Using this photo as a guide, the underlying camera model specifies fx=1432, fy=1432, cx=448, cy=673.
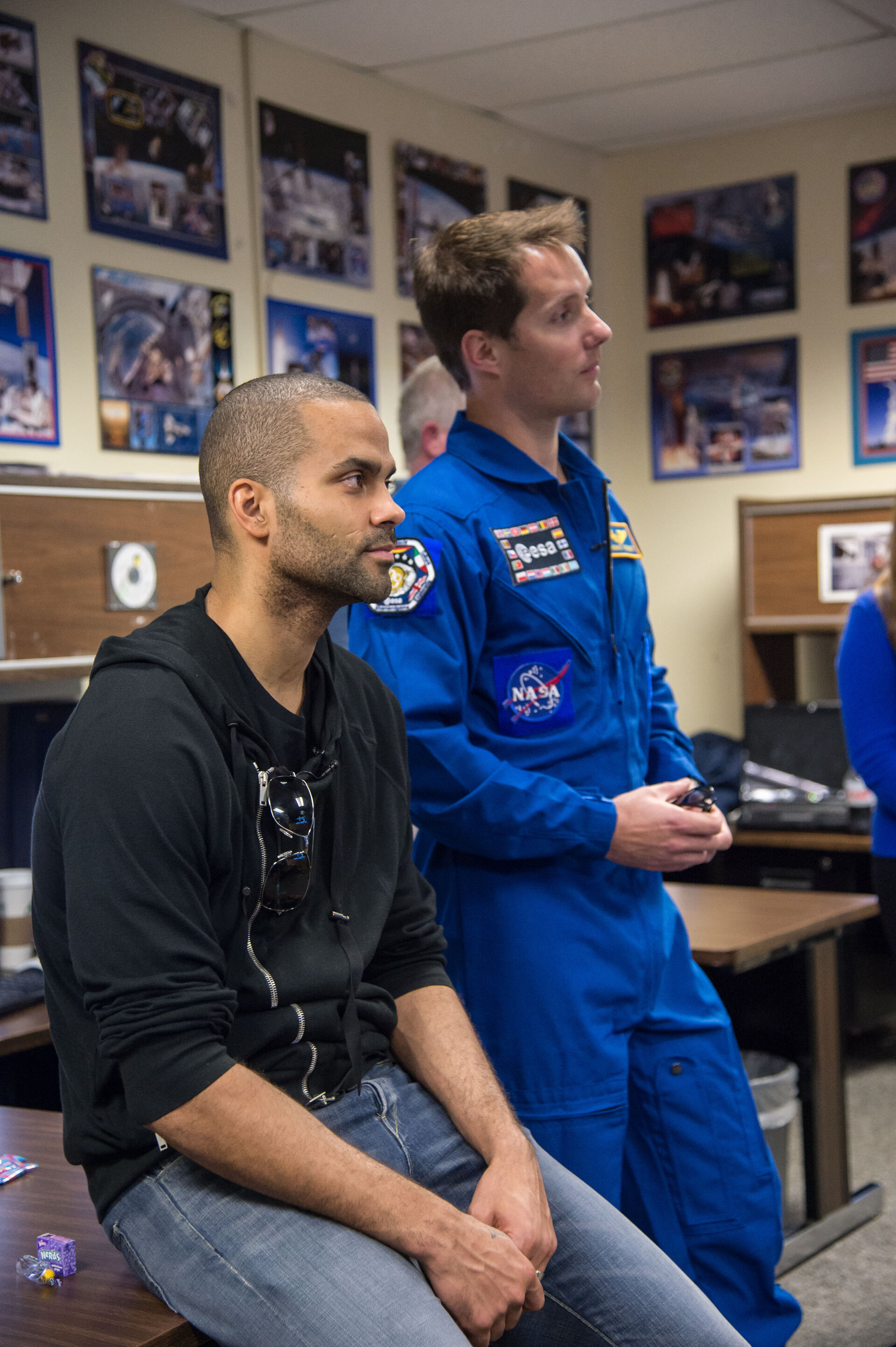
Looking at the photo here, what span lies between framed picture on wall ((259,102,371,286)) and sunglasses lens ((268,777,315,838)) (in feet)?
8.95

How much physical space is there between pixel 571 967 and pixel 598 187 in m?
3.87

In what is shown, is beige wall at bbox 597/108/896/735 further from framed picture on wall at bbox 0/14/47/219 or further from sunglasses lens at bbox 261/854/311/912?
sunglasses lens at bbox 261/854/311/912

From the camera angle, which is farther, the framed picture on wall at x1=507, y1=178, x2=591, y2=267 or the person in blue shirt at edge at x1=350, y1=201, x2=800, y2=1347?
the framed picture on wall at x1=507, y1=178, x2=591, y2=267

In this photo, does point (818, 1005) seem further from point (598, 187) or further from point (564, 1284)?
point (598, 187)

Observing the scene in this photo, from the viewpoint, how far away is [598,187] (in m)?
4.95

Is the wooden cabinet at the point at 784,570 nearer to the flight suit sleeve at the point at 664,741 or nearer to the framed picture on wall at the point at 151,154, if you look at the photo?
the framed picture on wall at the point at 151,154

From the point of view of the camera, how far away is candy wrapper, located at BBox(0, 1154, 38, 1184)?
1428 mm

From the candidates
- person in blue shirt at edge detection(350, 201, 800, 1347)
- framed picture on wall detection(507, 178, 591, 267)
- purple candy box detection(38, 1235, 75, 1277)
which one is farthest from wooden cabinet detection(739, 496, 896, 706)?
purple candy box detection(38, 1235, 75, 1277)

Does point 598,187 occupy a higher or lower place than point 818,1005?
higher

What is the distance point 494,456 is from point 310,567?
20.6 inches

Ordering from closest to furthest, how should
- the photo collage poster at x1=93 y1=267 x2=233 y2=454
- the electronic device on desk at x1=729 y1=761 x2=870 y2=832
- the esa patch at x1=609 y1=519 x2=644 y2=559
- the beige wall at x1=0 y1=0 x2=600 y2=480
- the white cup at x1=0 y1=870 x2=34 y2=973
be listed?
1. the esa patch at x1=609 y1=519 x2=644 y2=559
2. the white cup at x1=0 y1=870 x2=34 y2=973
3. the beige wall at x1=0 y1=0 x2=600 y2=480
4. the photo collage poster at x1=93 y1=267 x2=233 y2=454
5. the electronic device on desk at x1=729 y1=761 x2=870 y2=832

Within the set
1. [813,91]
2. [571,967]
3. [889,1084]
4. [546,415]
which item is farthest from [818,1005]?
[813,91]

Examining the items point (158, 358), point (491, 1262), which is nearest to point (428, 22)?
point (158, 358)

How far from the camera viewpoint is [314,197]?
3871 mm
